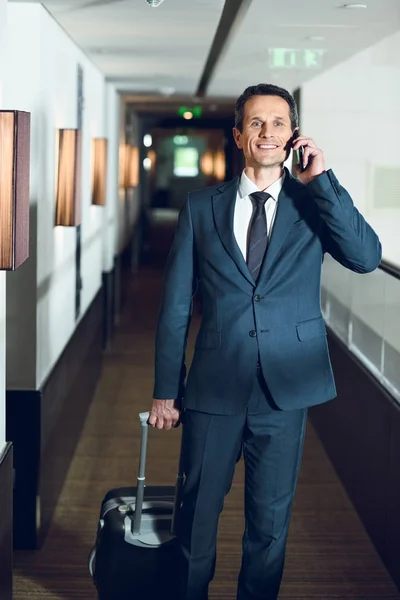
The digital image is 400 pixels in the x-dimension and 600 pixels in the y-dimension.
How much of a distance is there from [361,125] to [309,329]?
5235 mm

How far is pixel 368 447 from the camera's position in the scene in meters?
5.01

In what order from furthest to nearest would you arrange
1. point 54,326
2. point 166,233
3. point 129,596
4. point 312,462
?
point 166,233
point 312,462
point 54,326
point 129,596

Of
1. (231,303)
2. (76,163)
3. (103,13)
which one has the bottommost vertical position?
(231,303)

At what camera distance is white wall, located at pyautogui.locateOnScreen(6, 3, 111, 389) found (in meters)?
4.61

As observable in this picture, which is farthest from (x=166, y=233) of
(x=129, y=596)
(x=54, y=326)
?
(x=129, y=596)

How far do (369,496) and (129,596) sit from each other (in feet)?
5.72

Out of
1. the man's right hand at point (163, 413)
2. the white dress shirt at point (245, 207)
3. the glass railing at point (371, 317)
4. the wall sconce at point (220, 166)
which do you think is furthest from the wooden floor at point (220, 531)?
the wall sconce at point (220, 166)

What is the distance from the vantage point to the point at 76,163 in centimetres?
520

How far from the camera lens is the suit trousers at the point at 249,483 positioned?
3234 millimetres

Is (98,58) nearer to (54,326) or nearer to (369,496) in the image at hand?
(54,326)

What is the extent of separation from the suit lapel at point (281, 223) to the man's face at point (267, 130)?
0.40 ft

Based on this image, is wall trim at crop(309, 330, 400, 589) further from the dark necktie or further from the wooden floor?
the dark necktie

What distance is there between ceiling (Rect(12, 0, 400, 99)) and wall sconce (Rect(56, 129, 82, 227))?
0.59 metres

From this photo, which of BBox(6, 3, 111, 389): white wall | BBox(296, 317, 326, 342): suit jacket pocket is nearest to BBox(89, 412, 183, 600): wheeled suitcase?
BBox(296, 317, 326, 342): suit jacket pocket
